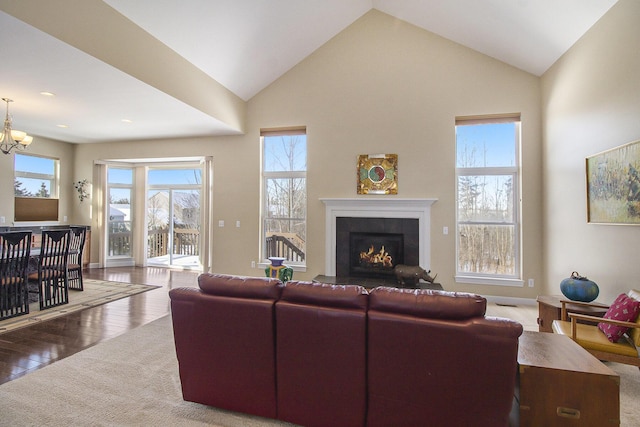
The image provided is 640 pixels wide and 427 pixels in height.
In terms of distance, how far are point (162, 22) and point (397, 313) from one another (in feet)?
13.3

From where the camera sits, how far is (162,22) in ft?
11.5

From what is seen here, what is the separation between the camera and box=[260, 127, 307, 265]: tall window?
5.57m

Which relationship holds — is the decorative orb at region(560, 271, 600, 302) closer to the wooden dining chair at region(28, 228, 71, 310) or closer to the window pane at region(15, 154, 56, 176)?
the wooden dining chair at region(28, 228, 71, 310)

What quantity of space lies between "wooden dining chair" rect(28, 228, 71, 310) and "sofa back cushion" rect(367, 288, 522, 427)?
4683 millimetres

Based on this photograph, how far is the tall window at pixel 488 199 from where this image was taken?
15.4 ft

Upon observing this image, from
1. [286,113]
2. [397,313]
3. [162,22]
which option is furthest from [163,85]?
[397,313]

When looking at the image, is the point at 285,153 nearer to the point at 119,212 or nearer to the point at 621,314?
the point at 119,212

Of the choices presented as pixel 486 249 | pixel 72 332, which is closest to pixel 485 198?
pixel 486 249

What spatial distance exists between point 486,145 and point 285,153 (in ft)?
11.4

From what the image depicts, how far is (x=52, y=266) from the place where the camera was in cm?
420

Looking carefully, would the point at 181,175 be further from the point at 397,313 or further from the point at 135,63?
the point at 397,313

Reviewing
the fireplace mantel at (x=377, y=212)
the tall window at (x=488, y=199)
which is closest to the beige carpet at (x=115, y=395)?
the tall window at (x=488, y=199)

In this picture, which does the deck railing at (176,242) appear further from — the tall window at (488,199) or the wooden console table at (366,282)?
the tall window at (488,199)

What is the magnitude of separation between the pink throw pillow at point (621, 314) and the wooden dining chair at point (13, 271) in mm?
6159
